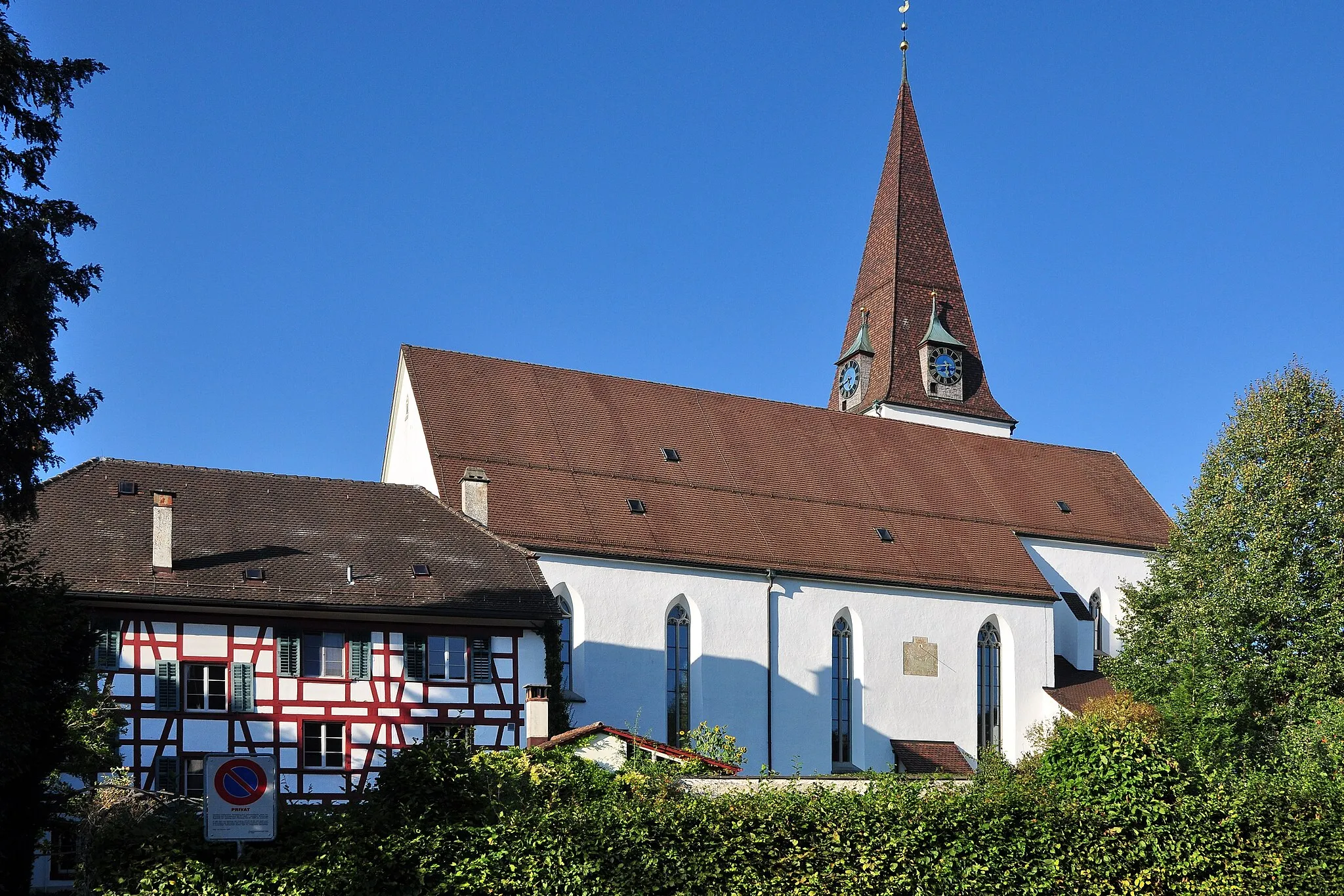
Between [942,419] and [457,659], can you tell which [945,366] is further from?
[457,659]

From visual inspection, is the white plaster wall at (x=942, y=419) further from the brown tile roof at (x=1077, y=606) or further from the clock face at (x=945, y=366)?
the brown tile roof at (x=1077, y=606)

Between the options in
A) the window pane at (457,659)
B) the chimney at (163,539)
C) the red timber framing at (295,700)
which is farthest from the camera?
the window pane at (457,659)

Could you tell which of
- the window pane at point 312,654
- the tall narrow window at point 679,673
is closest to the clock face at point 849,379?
the tall narrow window at point 679,673

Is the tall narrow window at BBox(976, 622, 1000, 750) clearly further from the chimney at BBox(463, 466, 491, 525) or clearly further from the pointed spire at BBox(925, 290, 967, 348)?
the pointed spire at BBox(925, 290, 967, 348)

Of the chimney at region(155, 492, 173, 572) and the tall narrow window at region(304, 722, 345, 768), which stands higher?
the chimney at region(155, 492, 173, 572)

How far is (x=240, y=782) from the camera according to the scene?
505 inches

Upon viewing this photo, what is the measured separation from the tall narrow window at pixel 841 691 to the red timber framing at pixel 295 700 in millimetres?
10046

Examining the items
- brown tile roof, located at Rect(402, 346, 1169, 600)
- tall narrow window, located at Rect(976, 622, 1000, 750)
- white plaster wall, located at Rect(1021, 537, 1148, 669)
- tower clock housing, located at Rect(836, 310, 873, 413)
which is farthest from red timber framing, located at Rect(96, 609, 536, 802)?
tower clock housing, located at Rect(836, 310, 873, 413)

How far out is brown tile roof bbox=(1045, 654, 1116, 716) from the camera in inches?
1412

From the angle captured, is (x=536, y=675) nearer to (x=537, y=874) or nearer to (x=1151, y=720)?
(x=537, y=874)

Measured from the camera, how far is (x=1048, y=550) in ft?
130

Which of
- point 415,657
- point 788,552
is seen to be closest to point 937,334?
point 788,552

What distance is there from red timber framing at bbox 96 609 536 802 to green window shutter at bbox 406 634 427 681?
75 mm

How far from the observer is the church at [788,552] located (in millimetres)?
31266
